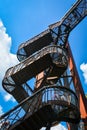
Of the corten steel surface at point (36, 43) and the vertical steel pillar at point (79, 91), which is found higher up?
the corten steel surface at point (36, 43)

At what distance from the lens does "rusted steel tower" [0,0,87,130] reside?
15.5 m

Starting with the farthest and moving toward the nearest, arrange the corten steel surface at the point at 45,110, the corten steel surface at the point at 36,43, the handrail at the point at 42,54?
the corten steel surface at the point at 36,43 < the handrail at the point at 42,54 < the corten steel surface at the point at 45,110

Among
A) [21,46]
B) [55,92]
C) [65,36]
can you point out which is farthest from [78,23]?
[55,92]

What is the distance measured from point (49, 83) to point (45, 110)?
23.3 feet

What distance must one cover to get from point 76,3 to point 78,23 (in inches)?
65.1

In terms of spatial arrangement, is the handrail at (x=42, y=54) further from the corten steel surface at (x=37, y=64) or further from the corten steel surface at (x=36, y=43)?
the corten steel surface at (x=36, y=43)

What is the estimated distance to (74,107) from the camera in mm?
15867

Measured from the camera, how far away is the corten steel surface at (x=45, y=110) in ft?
49.9

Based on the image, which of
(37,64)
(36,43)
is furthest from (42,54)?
(36,43)

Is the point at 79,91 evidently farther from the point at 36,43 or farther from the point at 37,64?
the point at 36,43

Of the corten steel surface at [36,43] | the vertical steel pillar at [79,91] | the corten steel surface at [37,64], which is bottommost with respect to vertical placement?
the vertical steel pillar at [79,91]

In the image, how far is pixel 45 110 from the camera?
Result: 15.1 metres

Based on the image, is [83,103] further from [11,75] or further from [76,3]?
[76,3]

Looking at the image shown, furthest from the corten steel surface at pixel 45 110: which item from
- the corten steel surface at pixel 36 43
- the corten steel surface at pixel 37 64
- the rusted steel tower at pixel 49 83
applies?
the corten steel surface at pixel 36 43
